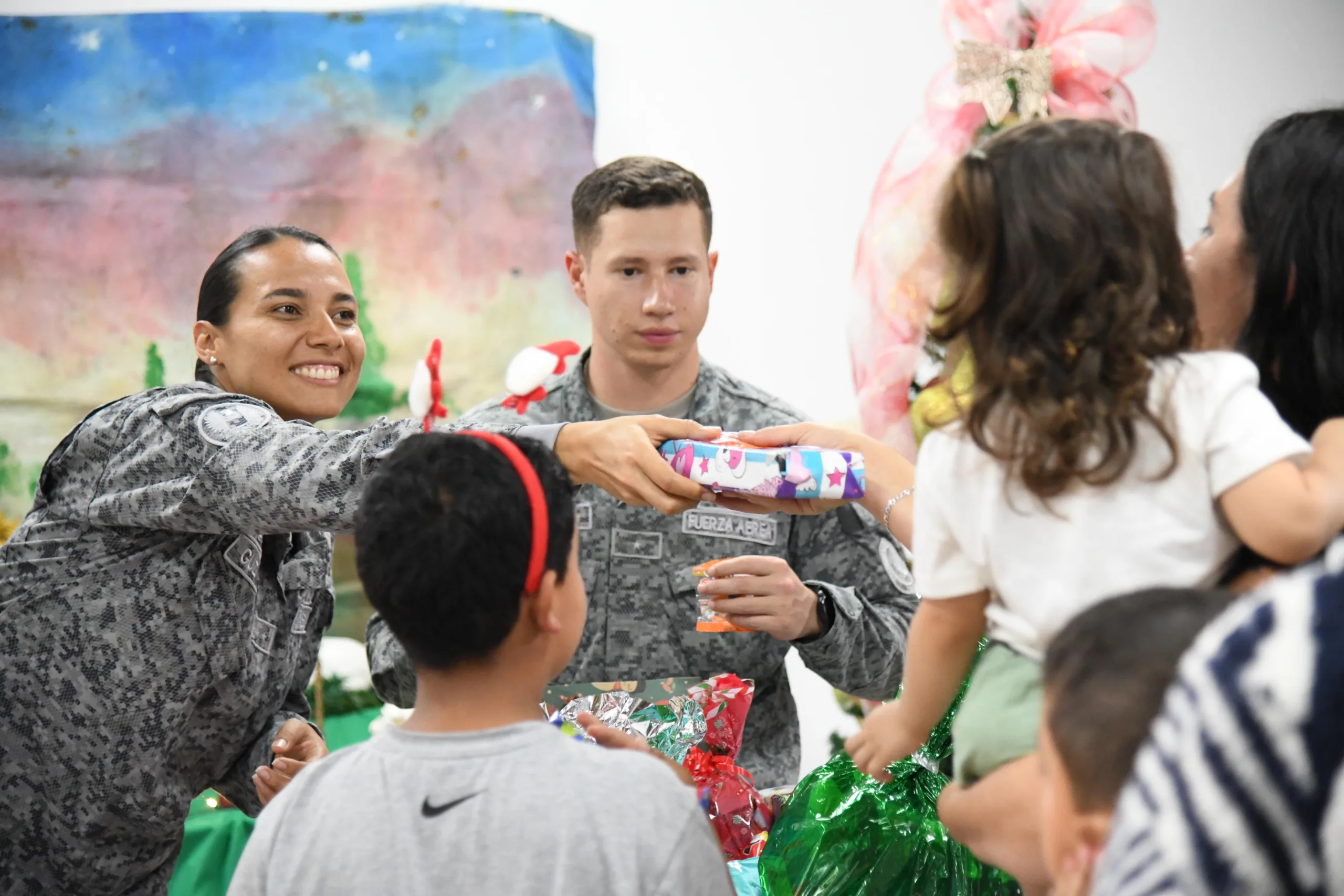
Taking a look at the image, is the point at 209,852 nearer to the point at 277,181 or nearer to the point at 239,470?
the point at 239,470

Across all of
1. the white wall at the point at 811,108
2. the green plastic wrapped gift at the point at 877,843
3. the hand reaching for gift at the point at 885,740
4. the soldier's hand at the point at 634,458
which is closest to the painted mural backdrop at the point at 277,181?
the white wall at the point at 811,108

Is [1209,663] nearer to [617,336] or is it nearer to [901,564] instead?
[901,564]

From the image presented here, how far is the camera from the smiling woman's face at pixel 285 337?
2.03 metres

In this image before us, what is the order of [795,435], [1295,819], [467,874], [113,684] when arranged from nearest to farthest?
1. [1295,819]
2. [467,874]
3. [795,435]
4. [113,684]

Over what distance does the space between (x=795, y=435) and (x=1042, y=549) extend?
0.57 metres

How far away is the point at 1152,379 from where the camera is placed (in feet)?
3.47

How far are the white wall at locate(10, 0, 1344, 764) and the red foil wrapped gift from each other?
79.5 inches

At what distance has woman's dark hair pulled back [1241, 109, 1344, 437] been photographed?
1170mm

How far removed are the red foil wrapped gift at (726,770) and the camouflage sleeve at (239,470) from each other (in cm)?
42

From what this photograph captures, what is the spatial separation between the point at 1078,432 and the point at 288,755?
1345 millimetres

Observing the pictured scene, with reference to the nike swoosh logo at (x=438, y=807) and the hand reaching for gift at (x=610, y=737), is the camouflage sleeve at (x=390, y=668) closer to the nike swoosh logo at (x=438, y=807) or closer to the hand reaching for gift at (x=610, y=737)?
the hand reaching for gift at (x=610, y=737)

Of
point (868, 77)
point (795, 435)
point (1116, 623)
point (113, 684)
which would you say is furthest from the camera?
point (868, 77)

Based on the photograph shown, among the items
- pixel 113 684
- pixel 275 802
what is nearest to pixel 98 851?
pixel 113 684

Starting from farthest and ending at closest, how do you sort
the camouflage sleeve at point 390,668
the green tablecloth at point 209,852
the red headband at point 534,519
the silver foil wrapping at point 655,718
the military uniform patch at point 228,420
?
the green tablecloth at point 209,852, the camouflage sleeve at point 390,668, the military uniform patch at point 228,420, the silver foil wrapping at point 655,718, the red headband at point 534,519
